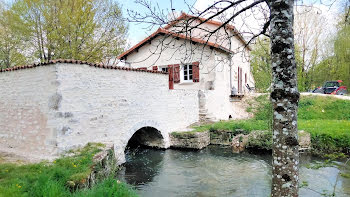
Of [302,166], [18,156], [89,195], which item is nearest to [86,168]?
[89,195]

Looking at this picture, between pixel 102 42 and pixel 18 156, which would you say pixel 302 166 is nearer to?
pixel 18 156

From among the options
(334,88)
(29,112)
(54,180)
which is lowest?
(54,180)

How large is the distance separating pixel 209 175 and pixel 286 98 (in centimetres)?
567

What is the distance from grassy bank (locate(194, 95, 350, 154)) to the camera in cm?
938

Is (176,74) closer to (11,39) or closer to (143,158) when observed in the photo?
(143,158)

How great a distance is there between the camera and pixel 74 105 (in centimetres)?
675

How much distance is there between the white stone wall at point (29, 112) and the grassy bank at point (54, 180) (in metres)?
1.24

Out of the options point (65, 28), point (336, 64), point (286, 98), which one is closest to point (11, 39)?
point (65, 28)

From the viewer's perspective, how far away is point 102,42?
15.2 m

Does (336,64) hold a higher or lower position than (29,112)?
higher

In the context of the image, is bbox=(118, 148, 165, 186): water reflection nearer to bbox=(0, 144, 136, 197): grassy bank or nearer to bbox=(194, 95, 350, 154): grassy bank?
bbox=(0, 144, 136, 197): grassy bank

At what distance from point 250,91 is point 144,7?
56.8 feet

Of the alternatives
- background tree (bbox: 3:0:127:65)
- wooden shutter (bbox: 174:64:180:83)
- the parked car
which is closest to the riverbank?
wooden shutter (bbox: 174:64:180:83)

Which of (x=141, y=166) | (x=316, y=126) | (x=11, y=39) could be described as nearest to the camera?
(x=141, y=166)
